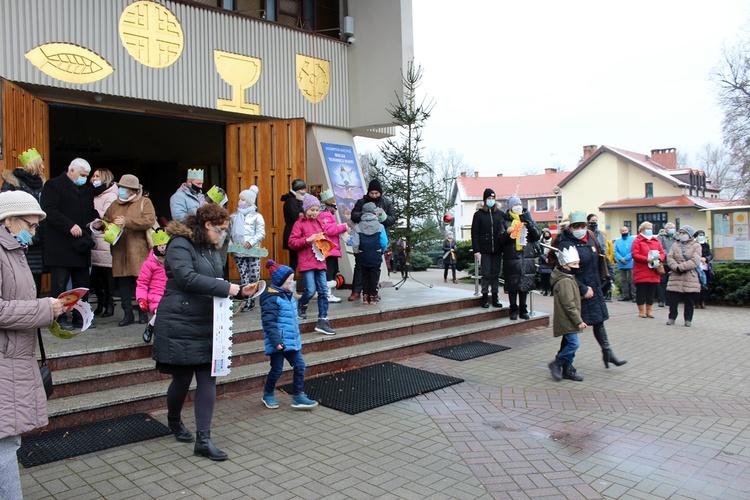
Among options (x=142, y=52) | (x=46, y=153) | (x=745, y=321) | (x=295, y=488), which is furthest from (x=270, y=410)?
(x=745, y=321)

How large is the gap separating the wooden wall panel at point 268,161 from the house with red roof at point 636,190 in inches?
1362

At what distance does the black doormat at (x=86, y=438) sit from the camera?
4281 millimetres

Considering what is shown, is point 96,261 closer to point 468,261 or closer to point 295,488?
point 295,488

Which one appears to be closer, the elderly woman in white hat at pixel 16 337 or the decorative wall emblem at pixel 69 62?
the elderly woman in white hat at pixel 16 337

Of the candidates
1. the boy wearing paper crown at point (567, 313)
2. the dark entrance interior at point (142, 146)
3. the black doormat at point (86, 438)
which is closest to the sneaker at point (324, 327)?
the black doormat at point (86, 438)

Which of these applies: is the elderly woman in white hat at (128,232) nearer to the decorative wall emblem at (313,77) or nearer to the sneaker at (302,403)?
the sneaker at (302,403)

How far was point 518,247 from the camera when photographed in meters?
9.34

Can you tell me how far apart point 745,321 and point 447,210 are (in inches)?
249

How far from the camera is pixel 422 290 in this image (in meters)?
11.7

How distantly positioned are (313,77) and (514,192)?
50.1 m

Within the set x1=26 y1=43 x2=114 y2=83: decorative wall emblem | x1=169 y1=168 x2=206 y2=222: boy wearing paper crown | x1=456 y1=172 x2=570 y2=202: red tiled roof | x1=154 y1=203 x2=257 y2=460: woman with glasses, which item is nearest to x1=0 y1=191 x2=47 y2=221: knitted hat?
x1=154 y1=203 x2=257 y2=460: woman with glasses

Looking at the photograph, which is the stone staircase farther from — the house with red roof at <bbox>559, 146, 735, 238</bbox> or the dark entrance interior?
the house with red roof at <bbox>559, 146, 735, 238</bbox>

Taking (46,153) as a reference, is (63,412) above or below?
Answer: below

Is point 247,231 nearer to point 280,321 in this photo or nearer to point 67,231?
point 67,231
